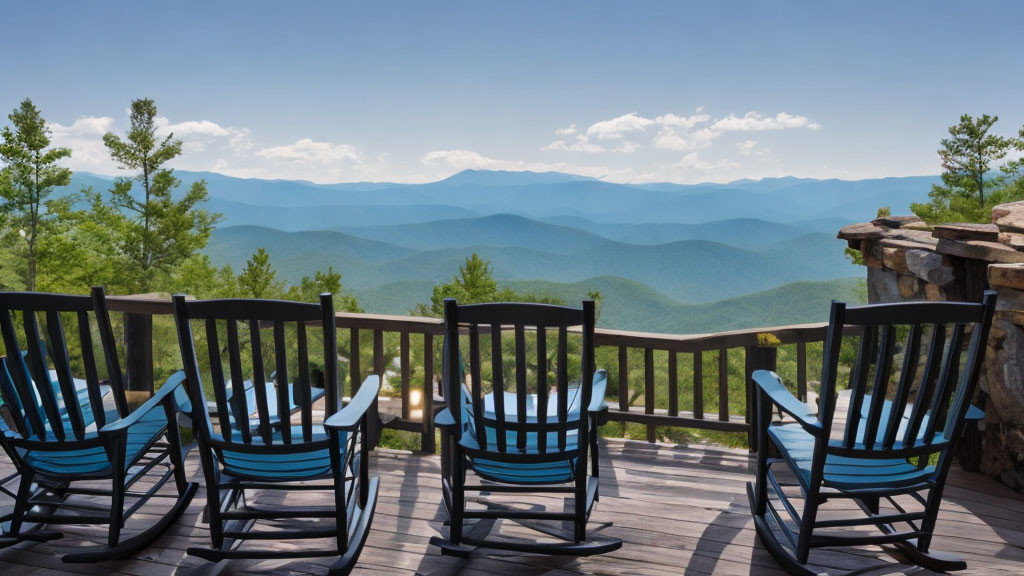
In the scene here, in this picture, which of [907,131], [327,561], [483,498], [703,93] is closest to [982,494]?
[483,498]

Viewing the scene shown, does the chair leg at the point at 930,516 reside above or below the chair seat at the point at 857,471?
below

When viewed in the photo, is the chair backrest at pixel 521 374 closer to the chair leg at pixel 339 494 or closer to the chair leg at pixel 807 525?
the chair leg at pixel 339 494

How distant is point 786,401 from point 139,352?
3.47 m

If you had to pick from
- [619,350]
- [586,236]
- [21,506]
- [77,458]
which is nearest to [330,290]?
[619,350]

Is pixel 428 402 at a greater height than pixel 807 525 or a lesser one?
greater

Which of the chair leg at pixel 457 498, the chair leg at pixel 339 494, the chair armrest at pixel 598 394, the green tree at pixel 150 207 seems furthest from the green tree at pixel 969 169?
the green tree at pixel 150 207

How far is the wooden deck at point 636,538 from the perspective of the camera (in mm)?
2154

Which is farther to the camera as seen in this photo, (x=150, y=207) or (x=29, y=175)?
(x=150, y=207)

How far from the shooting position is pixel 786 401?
211 centimetres

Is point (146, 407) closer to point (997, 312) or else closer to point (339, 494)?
point (339, 494)

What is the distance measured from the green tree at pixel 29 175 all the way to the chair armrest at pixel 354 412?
26384mm

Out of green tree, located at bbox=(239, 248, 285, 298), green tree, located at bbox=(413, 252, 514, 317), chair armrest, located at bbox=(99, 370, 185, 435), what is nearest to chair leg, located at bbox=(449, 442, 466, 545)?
chair armrest, located at bbox=(99, 370, 185, 435)

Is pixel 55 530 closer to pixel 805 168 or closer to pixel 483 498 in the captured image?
pixel 483 498

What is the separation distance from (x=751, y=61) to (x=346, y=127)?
3650 cm
